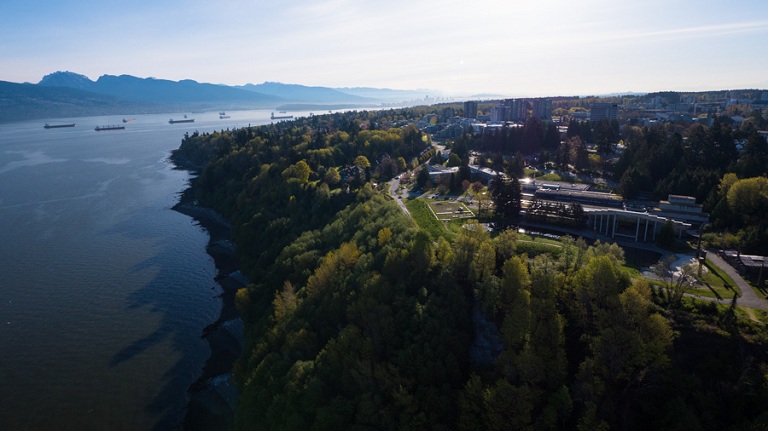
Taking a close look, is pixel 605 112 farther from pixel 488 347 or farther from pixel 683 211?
pixel 488 347

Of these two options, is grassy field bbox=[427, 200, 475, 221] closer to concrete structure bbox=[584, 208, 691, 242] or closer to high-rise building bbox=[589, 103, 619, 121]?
concrete structure bbox=[584, 208, 691, 242]

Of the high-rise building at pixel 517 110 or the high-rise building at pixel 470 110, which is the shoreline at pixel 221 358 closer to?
the high-rise building at pixel 517 110

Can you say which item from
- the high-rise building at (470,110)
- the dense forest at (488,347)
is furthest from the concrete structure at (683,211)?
the high-rise building at (470,110)

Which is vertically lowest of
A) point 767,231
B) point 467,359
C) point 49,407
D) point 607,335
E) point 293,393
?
point 49,407

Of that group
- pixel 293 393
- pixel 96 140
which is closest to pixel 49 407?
pixel 293 393

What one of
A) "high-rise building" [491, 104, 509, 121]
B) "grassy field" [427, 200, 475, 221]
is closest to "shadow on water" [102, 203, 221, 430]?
"grassy field" [427, 200, 475, 221]

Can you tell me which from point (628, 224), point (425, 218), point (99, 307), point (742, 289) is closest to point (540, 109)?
point (628, 224)

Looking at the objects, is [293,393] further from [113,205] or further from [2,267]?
[113,205]
